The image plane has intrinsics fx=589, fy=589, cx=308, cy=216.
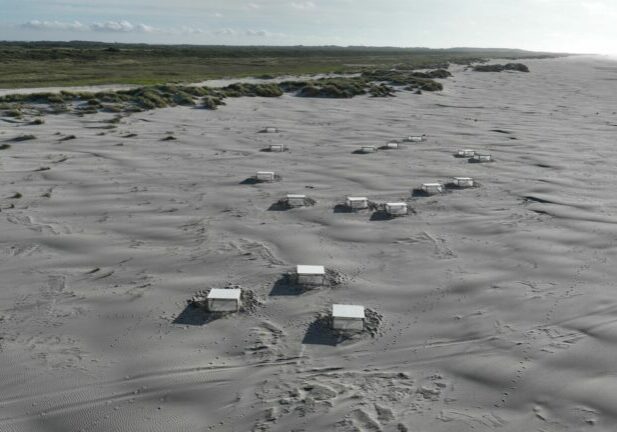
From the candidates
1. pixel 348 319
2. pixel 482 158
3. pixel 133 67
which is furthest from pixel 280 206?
pixel 133 67

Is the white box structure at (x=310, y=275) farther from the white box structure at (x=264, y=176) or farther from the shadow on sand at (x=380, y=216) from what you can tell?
the white box structure at (x=264, y=176)

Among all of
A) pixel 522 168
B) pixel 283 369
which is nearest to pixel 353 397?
pixel 283 369

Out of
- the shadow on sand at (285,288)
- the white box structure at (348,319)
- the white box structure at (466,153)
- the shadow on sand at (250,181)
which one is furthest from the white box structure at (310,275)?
the white box structure at (466,153)

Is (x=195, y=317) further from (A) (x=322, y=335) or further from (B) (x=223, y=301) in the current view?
(A) (x=322, y=335)

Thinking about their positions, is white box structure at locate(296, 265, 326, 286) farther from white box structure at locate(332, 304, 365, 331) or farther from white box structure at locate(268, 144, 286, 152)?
white box structure at locate(268, 144, 286, 152)

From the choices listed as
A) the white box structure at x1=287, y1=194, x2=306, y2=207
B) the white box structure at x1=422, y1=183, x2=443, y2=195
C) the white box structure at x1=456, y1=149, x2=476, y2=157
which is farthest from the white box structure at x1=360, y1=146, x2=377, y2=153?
the white box structure at x1=287, y1=194, x2=306, y2=207
